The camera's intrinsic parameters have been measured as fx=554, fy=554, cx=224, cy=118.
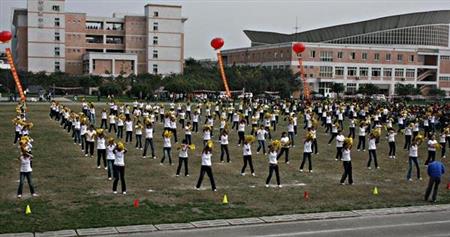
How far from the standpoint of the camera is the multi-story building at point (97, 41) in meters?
91.9

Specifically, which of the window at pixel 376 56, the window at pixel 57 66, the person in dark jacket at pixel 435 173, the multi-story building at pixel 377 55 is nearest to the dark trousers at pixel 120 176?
the person in dark jacket at pixel 435 173

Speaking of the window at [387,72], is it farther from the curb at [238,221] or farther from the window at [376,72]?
the curb at [238,221]

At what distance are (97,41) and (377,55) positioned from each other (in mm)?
47719

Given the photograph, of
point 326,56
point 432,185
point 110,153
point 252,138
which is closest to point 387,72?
point 326,56

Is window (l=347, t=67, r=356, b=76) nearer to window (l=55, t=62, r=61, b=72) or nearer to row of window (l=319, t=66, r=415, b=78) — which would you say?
row of window (l=319, t=66, r=415, b=78)

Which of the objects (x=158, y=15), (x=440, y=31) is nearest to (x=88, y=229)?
(x=158, y=15)

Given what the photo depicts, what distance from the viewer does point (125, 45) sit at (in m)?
97.6

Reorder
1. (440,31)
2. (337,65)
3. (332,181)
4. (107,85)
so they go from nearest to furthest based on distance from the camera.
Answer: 1. (332,181)
2. (107,85)
3. (337,65)
4. (440,31)

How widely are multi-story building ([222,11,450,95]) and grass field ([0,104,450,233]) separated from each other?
65.2m

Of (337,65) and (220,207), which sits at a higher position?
(337,65)

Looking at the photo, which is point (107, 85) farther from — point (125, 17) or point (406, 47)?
point (406, 47)

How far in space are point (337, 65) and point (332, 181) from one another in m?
72.6

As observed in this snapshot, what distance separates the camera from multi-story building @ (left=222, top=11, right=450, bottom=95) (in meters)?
87.9

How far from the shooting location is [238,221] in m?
13.3
